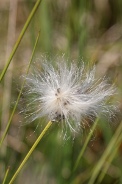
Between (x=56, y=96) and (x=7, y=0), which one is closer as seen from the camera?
(x=56, y=96)

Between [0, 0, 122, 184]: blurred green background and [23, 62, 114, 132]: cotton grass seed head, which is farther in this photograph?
[0, 0, 122, 184]: blurred green background

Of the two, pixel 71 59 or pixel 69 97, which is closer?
pixel 69 97

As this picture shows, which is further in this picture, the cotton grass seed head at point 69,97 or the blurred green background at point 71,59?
the blurred green background at point 71,59

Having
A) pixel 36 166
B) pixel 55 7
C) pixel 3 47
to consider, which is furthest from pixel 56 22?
pixel 36 166

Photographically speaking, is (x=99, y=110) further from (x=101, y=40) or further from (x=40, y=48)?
(x=101, y=40)

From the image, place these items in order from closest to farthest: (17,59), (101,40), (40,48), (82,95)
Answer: (82,95)
(40,48)
(17,59)
(101,40)

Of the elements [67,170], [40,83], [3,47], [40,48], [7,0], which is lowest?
[67,170]

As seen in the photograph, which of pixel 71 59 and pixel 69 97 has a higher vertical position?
pixel 71 59

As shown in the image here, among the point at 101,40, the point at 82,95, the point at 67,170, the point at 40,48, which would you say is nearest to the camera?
the point at 82,95
